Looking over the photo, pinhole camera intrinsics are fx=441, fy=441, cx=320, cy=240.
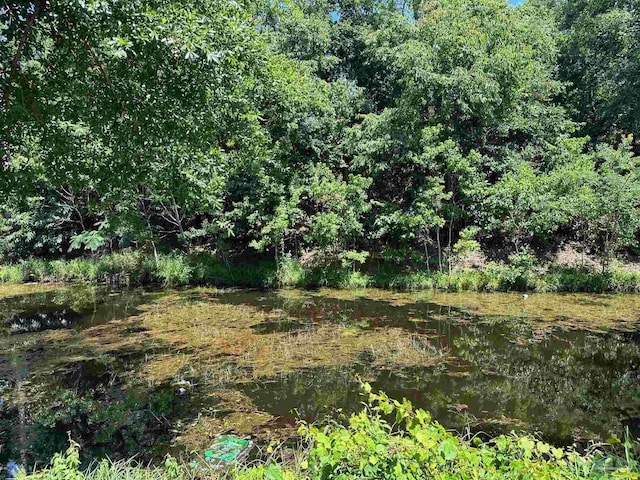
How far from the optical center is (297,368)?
6844 mm

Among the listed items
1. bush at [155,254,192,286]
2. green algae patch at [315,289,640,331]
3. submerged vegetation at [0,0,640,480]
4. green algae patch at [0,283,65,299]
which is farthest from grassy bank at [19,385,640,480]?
green algae patch at [0,283,65,299]

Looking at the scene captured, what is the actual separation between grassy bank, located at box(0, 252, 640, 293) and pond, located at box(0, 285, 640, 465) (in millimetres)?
890

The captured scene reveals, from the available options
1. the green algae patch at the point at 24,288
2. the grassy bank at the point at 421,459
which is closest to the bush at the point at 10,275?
the green algae patch at the point at 24,288

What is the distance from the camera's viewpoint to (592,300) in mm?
11000

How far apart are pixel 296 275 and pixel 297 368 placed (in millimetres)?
7535

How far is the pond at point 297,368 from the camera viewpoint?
5.00 metres

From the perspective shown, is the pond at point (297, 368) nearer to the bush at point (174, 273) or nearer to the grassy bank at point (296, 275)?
the grassy bank at point (296, 275)

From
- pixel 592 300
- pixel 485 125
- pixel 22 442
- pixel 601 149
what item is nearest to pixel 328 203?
pixel 485 125

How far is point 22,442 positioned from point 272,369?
10.6 ft

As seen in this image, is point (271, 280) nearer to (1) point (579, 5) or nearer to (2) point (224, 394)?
(2) point (224, 394)

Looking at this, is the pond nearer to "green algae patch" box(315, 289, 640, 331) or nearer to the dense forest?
"green algae patch" box(315, 289, 640, 331)

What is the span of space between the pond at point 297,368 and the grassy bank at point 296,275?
890 millimetres

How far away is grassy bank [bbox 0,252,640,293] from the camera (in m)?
12.2

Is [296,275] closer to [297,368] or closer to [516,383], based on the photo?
[297,368]
